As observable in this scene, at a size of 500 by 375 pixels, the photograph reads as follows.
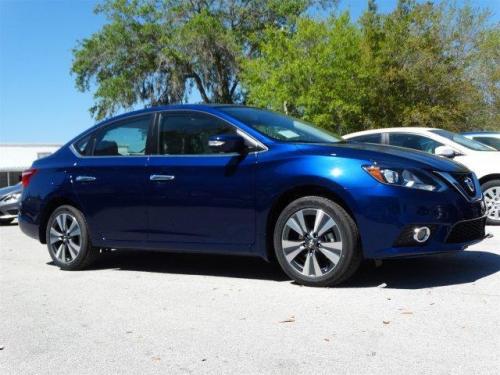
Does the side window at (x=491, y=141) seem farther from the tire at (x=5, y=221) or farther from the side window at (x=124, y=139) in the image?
the tire at (x=5, y=221)

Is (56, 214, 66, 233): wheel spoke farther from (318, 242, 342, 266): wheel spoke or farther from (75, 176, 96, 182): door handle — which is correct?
(318, 242, 342, 266): wheel spoke

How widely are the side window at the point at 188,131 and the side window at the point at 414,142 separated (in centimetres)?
518

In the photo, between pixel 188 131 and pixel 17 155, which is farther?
pixel 17 155

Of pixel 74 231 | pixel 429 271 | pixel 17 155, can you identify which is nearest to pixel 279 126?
pixel 429 271

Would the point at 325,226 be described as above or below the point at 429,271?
above

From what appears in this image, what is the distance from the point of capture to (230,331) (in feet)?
14.2

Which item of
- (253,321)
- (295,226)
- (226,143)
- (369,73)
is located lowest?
(253,321)

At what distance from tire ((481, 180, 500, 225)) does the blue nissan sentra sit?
4341mm

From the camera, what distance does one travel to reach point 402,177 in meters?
5.19

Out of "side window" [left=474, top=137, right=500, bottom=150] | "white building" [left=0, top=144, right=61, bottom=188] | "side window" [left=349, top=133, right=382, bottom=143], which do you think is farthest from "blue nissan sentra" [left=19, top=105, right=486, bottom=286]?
"white building" [left=0, top=144, right=61, bottom=188]

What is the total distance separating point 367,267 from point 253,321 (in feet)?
7.14

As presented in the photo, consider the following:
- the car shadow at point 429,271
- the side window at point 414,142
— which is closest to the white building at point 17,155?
the side window at point 414,142

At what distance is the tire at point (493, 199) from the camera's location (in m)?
9.95

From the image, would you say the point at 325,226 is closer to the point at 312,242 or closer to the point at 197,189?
the point at 312,242
